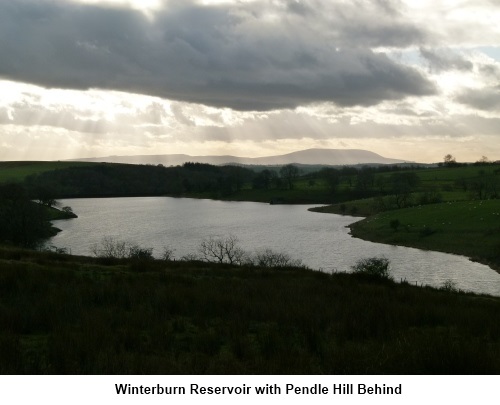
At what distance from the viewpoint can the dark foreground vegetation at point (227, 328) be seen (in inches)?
291

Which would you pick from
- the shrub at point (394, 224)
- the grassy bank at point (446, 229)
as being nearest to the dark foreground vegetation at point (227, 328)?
the grassy bank at point (446, 229)

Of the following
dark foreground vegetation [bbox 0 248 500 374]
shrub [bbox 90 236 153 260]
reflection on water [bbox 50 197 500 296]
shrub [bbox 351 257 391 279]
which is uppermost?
dark foreground vegetation [bbox 0 248 500 374]

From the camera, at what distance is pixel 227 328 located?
9.73 meters

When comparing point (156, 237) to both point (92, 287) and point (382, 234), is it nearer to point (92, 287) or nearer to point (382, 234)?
point (382, 234)

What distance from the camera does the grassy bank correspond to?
6819cm

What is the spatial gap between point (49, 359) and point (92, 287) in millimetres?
6170

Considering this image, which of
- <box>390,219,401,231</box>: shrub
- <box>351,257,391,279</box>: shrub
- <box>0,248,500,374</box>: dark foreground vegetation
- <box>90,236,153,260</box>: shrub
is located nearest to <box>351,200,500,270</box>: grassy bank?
<box>390,219,401,231</box>: shrub

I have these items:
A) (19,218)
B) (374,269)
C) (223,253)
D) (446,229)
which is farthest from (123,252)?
(446,229)

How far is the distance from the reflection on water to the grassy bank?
3163 millimetres

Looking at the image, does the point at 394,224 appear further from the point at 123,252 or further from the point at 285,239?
the point at 123,252

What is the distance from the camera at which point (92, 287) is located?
43.8 feet

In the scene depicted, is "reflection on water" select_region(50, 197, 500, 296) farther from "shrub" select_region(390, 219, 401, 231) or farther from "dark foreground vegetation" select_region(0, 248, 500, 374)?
"dark foreground vegetation" select_region(0, 248, 500, 374)

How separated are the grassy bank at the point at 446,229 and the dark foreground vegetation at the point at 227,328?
172ft
